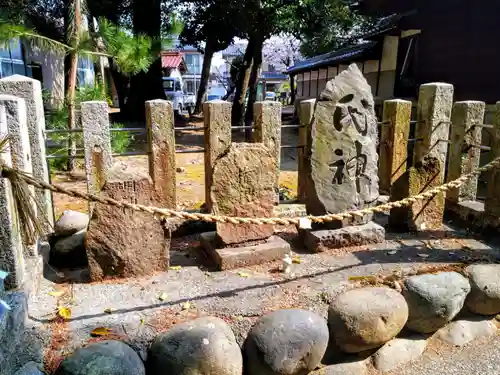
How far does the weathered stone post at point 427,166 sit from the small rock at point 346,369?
177cm

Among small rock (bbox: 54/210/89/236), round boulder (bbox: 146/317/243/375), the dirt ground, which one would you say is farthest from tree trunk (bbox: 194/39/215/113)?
round boulder (bbox: 146/317/243/375)

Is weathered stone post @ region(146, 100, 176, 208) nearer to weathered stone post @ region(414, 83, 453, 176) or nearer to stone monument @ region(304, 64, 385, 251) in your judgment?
stone monument @ region(304, 64, 385, 251)

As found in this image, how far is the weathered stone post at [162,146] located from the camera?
3.83 meters

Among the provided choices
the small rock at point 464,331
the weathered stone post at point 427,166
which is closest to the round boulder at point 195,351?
the small rock at point 464,331

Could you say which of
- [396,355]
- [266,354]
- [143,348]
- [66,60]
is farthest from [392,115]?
[66,60]

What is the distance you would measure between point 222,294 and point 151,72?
12608mm

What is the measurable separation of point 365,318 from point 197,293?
111 cm

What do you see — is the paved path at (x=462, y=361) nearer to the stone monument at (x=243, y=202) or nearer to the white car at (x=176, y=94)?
the stone monument at (x=243, y=202)

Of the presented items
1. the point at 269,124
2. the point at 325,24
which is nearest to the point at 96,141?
the point at 269,124

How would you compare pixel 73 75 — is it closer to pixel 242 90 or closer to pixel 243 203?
pixel 243 203

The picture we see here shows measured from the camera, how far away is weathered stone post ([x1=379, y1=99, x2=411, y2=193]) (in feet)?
15.5

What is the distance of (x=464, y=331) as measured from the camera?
3.08m

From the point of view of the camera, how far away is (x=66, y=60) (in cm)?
719

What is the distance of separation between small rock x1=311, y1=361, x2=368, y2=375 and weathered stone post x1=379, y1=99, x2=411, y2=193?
266cm
